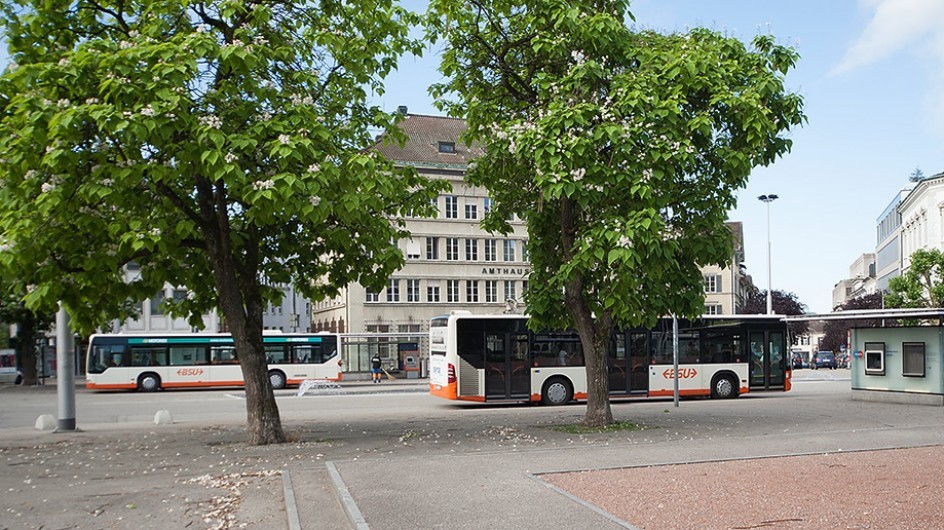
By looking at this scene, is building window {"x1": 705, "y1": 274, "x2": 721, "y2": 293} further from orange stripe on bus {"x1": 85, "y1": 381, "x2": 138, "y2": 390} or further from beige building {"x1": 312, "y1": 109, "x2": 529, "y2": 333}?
orange stripe on bus {"x1": 85, "y1": 381, "x2": 138, "y2": 390}

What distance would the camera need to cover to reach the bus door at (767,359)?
30844 millimetres

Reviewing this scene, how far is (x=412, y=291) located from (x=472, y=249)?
5396mm

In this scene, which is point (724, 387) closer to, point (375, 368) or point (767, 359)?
point (767, 359)

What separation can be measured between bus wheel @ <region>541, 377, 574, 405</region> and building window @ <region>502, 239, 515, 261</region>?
36208mm

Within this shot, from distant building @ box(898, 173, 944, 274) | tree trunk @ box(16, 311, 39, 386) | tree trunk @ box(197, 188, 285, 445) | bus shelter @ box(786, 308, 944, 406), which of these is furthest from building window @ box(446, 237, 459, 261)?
tree trunk @ box(197, 188, 285, 445)

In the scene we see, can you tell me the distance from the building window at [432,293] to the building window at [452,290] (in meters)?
0.77

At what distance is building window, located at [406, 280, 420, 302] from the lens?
6181cm

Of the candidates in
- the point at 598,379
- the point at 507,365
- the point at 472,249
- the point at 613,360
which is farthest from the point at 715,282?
the point at 598,379

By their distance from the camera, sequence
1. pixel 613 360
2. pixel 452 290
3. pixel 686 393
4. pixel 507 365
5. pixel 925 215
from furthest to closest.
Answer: pixel 925 215 → pixel 452 290 → pixel 686 393 → pixel 613 360 → pixel 507 365

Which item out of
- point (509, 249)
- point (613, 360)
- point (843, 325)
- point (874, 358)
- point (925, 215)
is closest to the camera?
point (874, 358)

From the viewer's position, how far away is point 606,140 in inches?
627

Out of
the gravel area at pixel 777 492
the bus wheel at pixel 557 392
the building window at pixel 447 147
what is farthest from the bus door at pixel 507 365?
the building window at pixel 447 147

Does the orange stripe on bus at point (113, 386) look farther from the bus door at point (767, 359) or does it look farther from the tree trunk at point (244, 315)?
the bus door at point (767, 359)

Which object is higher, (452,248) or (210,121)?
(452,248)
